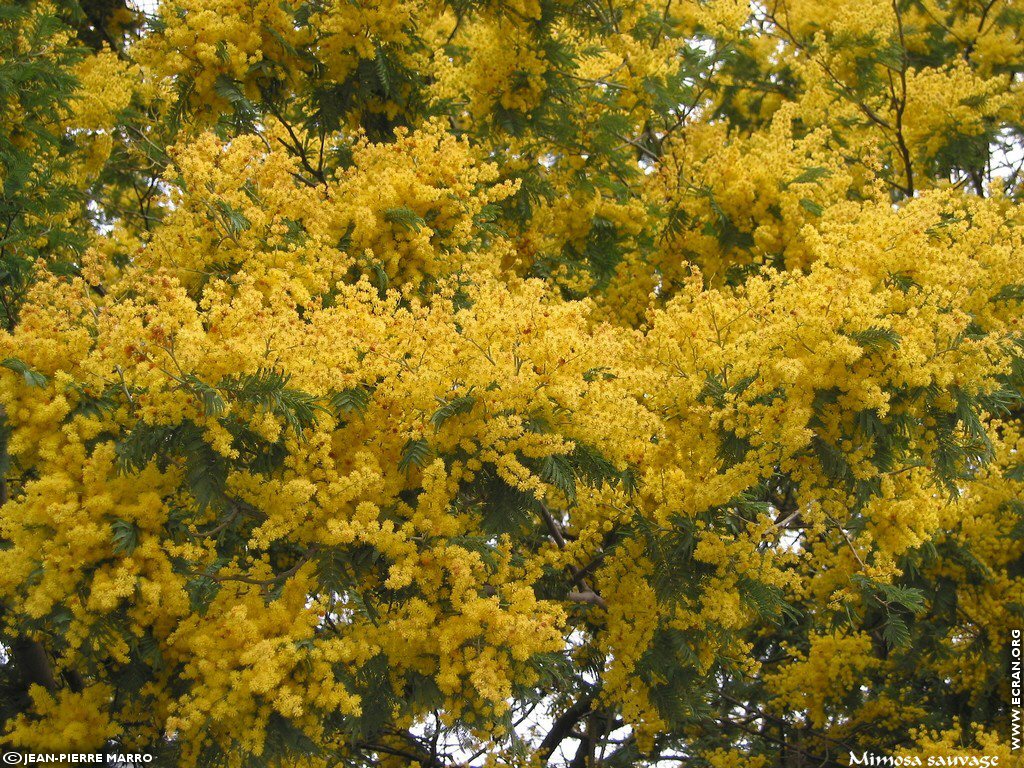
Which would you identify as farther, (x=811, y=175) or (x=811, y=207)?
(x=811, y=175)

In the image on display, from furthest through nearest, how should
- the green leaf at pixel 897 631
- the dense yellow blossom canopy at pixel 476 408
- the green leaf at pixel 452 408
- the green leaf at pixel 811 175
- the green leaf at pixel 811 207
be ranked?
the green leaf at pixel 811 175 < the green leaf at pixel 811 207 < the green leaf at pixel 897 631 < the green leaf at pixel 452 408 < the dense yellow blossom canopy at pixel 476 408

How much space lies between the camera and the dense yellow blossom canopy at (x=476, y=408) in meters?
3.77

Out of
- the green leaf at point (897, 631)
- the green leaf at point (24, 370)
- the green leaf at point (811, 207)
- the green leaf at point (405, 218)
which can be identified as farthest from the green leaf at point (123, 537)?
the green leaf at point (811, 207)

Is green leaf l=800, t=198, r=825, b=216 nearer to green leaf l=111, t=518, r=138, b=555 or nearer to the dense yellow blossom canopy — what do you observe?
the dense yellow blossom canopy

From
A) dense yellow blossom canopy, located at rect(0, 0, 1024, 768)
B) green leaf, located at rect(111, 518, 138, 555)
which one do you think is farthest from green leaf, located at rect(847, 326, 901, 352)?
green leaf, located at rect(111, 518, 138, 555)

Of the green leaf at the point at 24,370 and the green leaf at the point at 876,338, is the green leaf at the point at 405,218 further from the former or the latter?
the green leaf at the point at 876,338

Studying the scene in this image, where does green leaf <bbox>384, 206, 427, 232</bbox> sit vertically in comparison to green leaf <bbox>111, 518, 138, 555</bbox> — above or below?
above

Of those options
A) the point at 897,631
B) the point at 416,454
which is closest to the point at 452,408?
the point at 416,454

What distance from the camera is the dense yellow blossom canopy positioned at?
12.4ft

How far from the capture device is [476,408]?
4066mm

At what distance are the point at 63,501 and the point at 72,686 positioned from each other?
148 cm

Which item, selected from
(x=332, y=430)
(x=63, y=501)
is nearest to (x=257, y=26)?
(x=332, y=430)

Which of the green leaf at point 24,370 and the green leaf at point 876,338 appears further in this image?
the green leaf at point 876,338

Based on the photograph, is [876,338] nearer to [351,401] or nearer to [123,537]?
[351,401]
